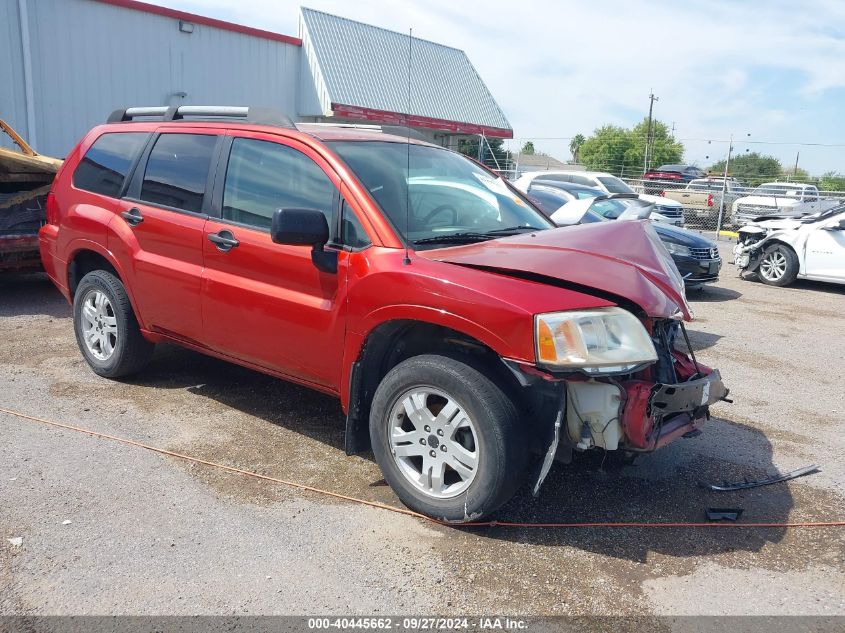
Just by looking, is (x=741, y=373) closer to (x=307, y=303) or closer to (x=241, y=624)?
(x=307, y=303)

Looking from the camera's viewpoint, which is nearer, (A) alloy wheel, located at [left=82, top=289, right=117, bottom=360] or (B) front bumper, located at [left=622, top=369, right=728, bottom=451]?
(B) front bumper, located at [left=622, top=369, right=728, bottom=451]

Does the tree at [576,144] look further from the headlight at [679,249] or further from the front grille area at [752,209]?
the headlight at [679,249]

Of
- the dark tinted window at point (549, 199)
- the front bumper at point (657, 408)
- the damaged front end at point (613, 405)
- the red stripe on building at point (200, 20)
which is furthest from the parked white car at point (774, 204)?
the damaged front end at point (613, 405)

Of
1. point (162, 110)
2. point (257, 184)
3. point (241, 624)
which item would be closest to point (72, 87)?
point (162, 110)

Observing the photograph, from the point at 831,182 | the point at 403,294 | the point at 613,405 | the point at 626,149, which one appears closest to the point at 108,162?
the point at 403,294

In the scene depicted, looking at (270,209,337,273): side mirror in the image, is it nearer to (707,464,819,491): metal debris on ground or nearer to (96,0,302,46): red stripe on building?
(707,464,819,491): metal debris on ground

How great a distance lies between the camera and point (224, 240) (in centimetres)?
439

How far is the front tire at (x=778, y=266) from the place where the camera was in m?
11.7

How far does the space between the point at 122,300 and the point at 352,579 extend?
9.84ft

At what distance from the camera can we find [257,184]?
14.5 feet

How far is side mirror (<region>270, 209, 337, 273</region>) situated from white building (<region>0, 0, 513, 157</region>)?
669 cm

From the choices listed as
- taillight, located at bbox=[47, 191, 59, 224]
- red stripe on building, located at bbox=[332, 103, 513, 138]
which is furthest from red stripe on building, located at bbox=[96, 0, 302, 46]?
taillight, located at bbox=[47, 191, 59, 224]

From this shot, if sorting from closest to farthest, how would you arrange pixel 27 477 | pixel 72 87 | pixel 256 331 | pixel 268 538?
pixel 268 538, pixel 27 477, pixel 256 331, pixel 72 87

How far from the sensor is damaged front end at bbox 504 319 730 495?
10.8 feet
